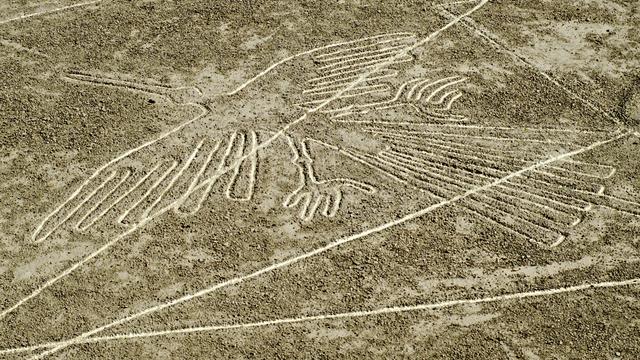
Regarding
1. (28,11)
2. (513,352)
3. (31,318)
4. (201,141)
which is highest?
(28,11)

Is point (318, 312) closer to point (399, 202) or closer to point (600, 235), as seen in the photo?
point (399, 202)

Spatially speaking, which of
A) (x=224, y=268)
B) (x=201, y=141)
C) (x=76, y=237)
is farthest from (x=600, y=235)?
(x=76, y=237)

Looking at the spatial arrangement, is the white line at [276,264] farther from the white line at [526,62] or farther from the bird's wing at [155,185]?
the white line at [526,62]

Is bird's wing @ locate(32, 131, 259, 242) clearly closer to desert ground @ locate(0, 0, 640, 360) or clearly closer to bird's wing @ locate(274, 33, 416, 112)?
desert ground @ locate(0, 0, 640, 360)

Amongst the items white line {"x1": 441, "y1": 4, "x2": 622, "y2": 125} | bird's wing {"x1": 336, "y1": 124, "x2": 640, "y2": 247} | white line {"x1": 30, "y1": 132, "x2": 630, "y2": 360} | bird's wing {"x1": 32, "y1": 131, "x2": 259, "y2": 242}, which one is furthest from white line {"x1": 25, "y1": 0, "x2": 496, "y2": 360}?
white line {"x1": 441, "y1": 4, "x2": 622, "y2": 125}

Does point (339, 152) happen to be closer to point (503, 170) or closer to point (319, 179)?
point (319, 179)
